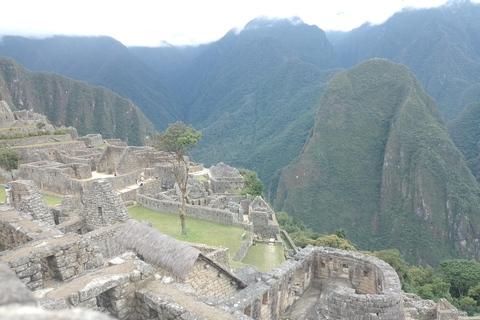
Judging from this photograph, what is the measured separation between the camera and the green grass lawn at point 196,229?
16.2m

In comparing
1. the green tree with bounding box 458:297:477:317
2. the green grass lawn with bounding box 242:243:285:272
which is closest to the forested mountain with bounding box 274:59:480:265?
the green tree with bounding box 458:297:477:317

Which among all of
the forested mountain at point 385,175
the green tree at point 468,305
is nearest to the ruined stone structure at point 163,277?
the green tree at point 468,305

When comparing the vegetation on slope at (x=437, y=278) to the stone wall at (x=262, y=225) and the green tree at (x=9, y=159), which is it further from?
the green tree at (x=9, y=159)

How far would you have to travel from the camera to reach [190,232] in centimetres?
1698

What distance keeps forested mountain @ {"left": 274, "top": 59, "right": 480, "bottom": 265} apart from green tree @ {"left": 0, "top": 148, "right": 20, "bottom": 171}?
259 ft

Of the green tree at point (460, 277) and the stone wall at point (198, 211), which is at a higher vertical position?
the stone wall at point (198, 211)

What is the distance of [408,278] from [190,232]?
76.7 ft

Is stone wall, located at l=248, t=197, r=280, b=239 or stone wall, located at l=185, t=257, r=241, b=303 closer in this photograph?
stone wall, located at l=185, t=257, r=241, b=303

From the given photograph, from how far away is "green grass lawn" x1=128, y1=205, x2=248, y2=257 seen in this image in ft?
53.3

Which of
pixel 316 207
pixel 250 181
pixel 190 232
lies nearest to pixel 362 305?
pixel 190 232

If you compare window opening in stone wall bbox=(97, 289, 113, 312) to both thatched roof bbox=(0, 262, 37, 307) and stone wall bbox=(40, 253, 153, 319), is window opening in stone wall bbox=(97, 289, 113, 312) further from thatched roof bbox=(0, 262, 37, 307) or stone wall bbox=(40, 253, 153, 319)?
thatched roof bbox=(0, 262, 37, 307)

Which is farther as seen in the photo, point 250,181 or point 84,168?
point 250,181

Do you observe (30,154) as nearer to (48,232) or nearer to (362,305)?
(48,232)

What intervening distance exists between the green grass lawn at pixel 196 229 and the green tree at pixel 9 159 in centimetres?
1062
